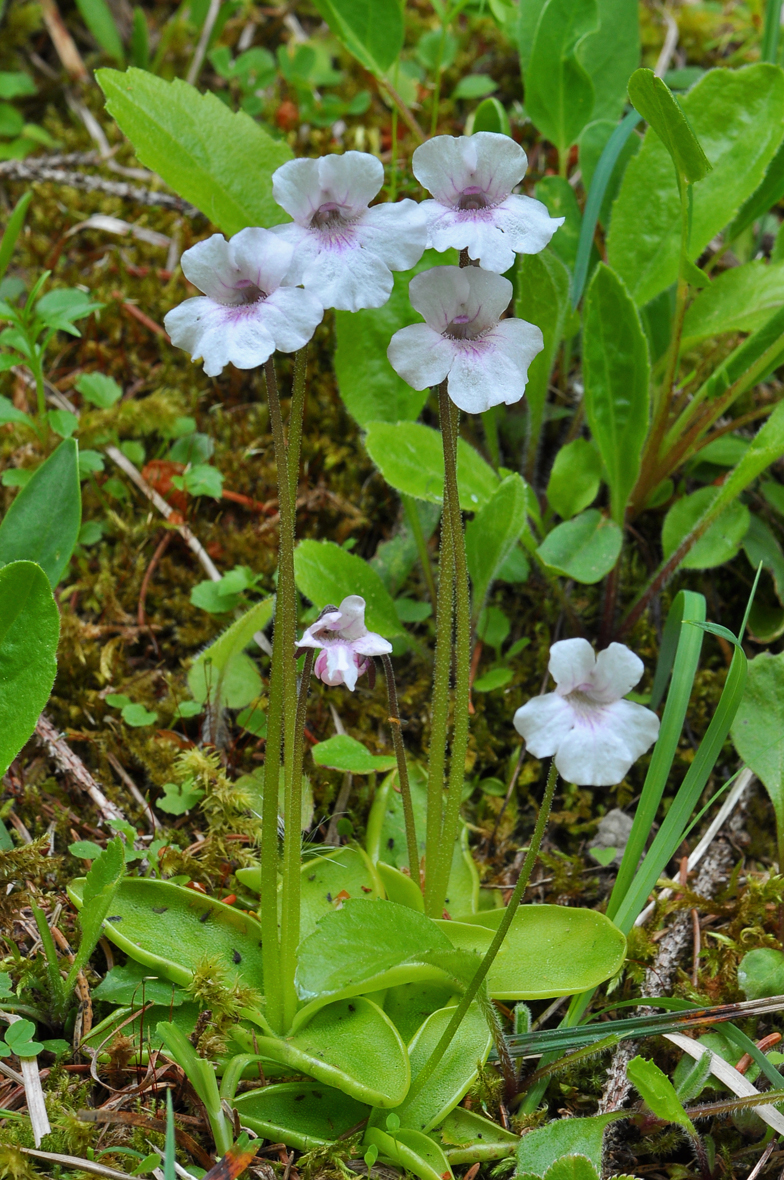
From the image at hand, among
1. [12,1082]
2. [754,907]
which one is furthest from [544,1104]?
[12,1082]

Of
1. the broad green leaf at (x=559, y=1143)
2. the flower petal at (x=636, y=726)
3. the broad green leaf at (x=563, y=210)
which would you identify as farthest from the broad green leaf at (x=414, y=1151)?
the broad green leaf at (x=563, y=210)

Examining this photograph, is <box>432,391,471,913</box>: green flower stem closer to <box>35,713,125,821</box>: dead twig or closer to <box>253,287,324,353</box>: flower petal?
<box>253,287,324,353</box>: flower petal

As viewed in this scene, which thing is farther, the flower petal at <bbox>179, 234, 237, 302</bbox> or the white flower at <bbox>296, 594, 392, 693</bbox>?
the white flower at <bbox>296, 594, 392, 693</bbox>

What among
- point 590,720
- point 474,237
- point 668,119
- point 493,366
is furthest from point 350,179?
point 590,720

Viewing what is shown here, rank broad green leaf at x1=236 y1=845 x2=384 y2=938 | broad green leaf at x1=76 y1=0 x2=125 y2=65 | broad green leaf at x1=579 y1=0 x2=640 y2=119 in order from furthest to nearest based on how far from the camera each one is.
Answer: broad green leaf at x1=76 y1=0 x2=125 y2=65 < broad green leaf at x1=579 y1=0 x2=640 y2=119 < broad green leaf at x1=236 y1=845 x2=384 y2=938

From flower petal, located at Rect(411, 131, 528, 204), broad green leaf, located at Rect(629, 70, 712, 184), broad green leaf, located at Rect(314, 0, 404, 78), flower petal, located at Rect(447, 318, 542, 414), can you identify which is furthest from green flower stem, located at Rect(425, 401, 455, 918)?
broad green leaf, located at Rect(314, 0, 404, 78)

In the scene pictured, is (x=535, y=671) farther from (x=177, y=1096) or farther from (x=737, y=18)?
(x=737, y=18)

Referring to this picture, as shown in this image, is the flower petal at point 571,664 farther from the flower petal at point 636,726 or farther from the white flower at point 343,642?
the white flower at point 343,642
